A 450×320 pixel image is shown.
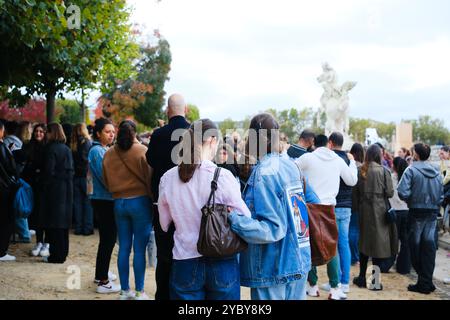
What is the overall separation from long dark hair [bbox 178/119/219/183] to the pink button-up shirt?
0.05 meters

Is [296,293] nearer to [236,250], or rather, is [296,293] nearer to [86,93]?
[236,250]

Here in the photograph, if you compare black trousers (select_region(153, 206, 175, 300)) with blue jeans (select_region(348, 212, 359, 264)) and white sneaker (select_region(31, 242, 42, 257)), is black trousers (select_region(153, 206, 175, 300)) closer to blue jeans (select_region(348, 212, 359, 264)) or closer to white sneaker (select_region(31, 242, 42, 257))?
white sneaker (select_region(31, 242, 42, 257))

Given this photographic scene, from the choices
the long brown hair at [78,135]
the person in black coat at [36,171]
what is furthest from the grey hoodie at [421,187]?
the long brown hair at [78,135]

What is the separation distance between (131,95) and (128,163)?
105ft

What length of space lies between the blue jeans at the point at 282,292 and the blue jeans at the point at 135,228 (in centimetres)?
224

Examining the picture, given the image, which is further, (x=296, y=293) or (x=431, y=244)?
(x=431, y=244)

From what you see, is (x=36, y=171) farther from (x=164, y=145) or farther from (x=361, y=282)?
(x=361, y=282)

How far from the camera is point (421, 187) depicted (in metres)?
7.32

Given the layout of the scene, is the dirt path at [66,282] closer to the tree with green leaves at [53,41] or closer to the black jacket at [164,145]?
the black jacket at [164,145]

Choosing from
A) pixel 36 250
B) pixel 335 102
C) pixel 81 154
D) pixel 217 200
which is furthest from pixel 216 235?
pixel 335 102

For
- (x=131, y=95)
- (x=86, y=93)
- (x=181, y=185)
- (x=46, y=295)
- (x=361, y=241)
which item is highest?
(x=131, y=95)

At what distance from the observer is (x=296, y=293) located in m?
3.83

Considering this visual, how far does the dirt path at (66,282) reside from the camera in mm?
6242
